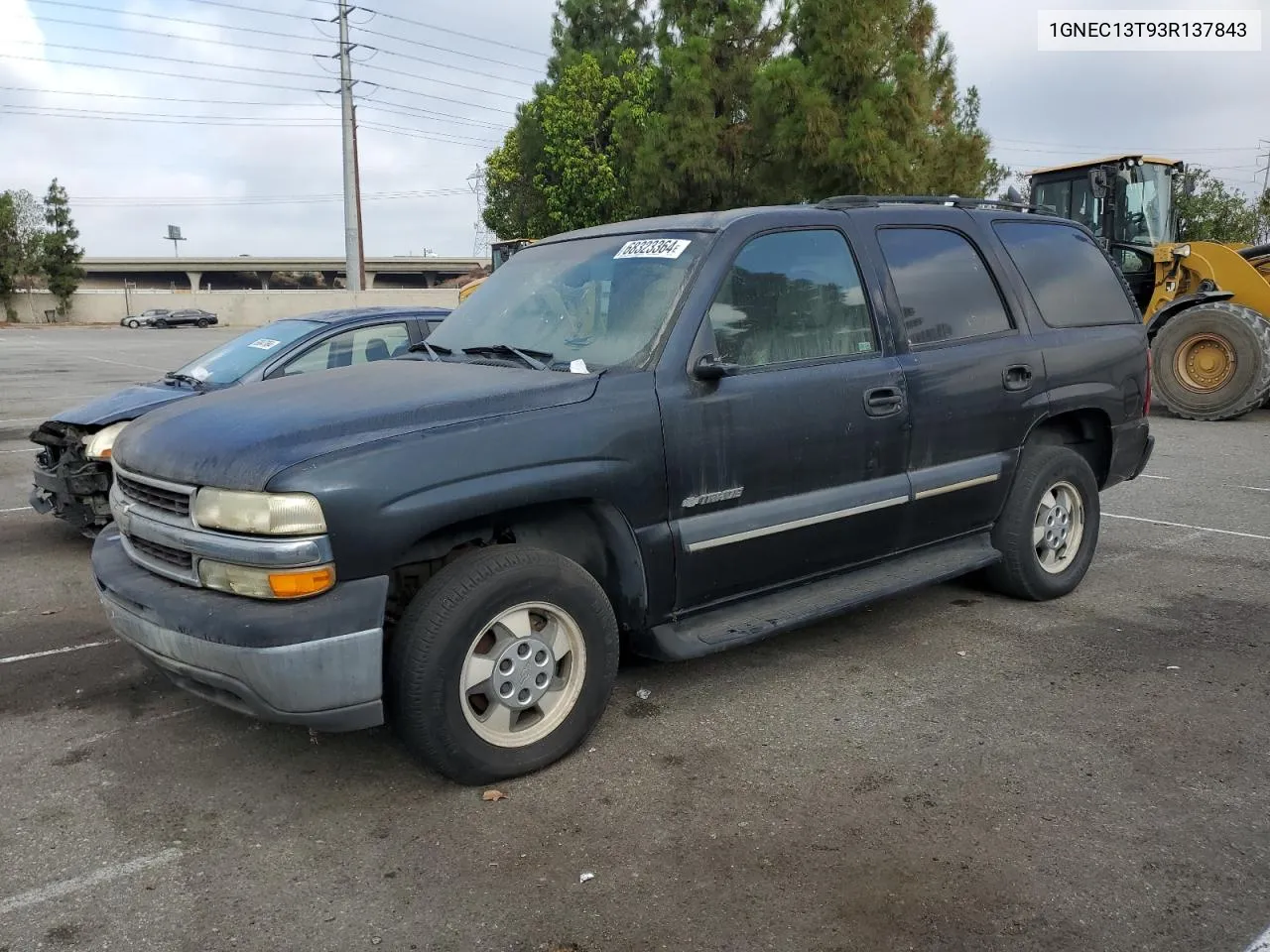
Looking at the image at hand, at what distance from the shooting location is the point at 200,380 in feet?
23.6

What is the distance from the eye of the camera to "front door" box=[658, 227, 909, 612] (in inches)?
152

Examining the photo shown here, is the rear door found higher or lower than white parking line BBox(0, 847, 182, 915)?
higher

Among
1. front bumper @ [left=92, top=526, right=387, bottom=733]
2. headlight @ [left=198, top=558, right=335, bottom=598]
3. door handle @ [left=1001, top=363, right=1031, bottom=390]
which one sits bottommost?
front bumper @ [left=92, top=526, right=387, bottom=733]

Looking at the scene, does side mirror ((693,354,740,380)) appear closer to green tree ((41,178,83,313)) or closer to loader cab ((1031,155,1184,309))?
loader cab ((1031,155,1184,309))

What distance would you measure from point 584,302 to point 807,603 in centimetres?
153

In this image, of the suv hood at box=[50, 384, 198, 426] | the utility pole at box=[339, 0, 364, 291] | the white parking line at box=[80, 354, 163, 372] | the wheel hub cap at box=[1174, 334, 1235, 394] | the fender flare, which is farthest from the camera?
the utility pole at box=[339, 0, 364, 291]

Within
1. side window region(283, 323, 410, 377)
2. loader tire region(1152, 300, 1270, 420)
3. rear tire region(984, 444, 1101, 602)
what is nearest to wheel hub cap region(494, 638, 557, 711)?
rear tire region(984, 444, 1101, 602)

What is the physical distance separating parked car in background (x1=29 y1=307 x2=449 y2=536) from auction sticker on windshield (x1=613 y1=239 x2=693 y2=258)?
7.85 feet

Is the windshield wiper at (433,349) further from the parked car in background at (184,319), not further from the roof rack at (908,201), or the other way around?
the parked car in background at (184,319)

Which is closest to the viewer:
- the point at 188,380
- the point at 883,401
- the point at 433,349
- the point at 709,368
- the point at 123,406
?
the point at 709,368

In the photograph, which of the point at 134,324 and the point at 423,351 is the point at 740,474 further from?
the point at 134,324

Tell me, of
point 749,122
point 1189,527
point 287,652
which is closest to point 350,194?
point 749,122

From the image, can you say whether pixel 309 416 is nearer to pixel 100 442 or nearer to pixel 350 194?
pixel 100 442

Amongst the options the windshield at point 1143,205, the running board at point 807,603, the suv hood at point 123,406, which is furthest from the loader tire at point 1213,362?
the suv hood at point 123,406
